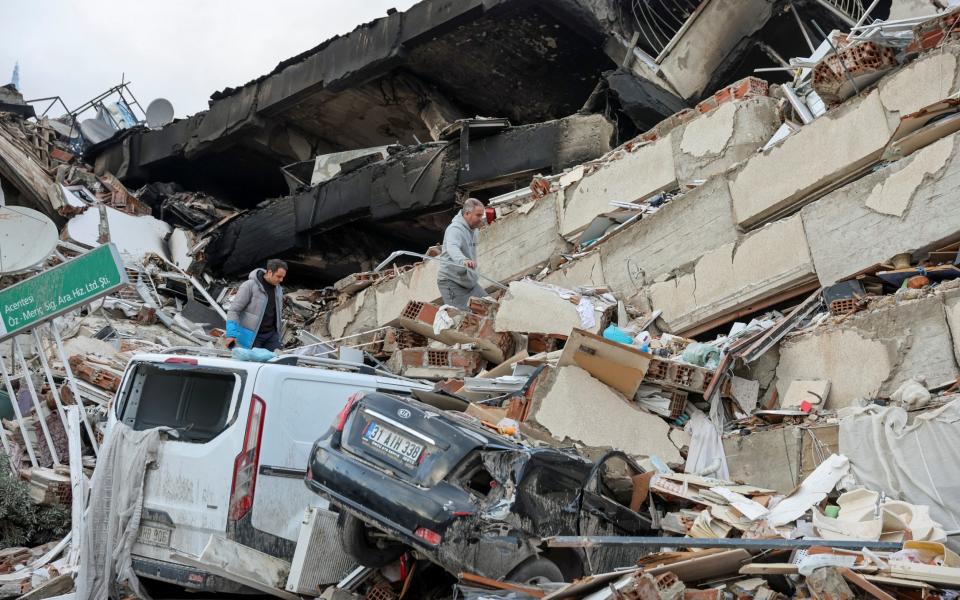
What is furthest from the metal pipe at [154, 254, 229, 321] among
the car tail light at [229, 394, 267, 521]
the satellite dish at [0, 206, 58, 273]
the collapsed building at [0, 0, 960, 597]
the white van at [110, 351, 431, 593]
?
the car tail light at [229, 394, 267, 521]

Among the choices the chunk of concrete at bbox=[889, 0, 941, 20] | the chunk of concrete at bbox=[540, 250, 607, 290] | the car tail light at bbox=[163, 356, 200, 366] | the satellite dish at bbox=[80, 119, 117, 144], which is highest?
the satellite dish at bbox=[80, 119, 117, 144]

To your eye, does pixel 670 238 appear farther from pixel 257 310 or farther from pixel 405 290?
pixel 405 290

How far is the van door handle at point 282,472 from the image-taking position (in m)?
5.66

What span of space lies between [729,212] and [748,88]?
2.08m

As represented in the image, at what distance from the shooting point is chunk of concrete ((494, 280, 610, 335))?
380 inches

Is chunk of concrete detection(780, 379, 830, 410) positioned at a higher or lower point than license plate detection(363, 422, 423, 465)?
lower

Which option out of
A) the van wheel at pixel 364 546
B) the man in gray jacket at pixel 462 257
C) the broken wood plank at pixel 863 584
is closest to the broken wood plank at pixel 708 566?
the broken wood plank at pixel 863 584

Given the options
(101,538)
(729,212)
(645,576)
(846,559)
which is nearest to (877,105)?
(729,212)

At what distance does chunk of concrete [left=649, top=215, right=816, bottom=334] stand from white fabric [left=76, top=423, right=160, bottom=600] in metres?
5.90

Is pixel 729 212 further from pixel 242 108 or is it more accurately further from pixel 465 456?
pixel 242 108

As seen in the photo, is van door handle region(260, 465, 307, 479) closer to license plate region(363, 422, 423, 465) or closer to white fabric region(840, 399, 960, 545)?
license plate region(363, 422, 423, 465)

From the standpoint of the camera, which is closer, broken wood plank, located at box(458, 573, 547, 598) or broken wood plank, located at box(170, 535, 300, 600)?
broken wood plank, located at box(458, 573, 547, 598)

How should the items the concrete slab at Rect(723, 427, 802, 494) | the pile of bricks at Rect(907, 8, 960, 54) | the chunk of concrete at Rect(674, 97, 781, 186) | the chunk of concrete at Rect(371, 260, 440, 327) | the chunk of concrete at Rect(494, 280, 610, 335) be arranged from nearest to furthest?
the concrete slab at Rect(723, 427, 802, 494), the pile of bricks at Rect(907, 8, 960, 54), the chunk of concrete at Rect(494, 280, 610, 335), the chunk of concrete at Rect(674, 97, 781, 186), the chunk of concrete at Rect(371, 260, 440, 327)

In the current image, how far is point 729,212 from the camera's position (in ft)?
32.6
